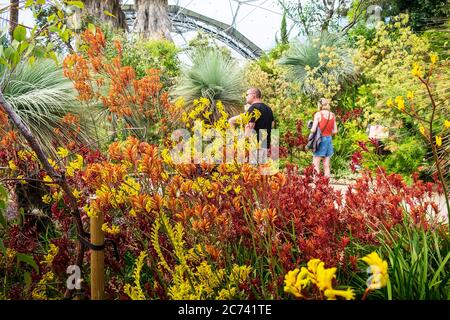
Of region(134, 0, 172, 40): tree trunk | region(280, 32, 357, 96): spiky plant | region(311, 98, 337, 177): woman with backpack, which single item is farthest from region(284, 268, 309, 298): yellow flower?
region(134, 0, 172, 40): tree trunk

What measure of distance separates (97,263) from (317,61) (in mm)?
12072

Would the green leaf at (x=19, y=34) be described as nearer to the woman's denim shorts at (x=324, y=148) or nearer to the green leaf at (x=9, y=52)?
the green leaf at (x=9, y=52)

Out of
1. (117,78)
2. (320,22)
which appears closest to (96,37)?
(117,78)

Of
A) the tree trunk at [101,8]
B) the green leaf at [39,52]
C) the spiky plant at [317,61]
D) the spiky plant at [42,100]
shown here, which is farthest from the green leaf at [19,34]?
the tree trunk at [101,8]

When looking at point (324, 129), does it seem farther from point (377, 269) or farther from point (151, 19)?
point (151, 19)

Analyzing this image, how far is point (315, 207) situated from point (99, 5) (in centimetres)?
1634

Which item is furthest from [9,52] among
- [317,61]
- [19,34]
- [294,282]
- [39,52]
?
[317,61]

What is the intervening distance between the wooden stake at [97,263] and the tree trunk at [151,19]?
60.6ft

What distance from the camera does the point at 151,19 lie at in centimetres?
1967

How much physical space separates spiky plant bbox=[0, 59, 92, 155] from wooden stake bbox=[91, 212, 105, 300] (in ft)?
7.49

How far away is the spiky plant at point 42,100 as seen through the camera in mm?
4105

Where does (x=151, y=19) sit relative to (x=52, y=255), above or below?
above

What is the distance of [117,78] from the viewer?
13.5 ft
